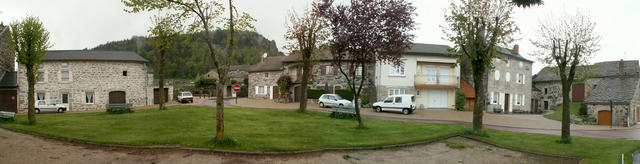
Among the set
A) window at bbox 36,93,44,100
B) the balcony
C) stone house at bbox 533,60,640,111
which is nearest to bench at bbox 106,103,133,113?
window at bbox 36,93,44,100

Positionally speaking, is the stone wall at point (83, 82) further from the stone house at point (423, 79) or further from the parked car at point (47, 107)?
the stone house at point (423, 79)

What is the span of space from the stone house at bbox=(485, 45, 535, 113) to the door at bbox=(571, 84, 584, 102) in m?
5.63

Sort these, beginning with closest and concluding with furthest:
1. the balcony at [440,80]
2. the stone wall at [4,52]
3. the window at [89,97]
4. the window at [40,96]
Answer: the stone wall at [4,52] → the window at [40,96] → the balcony at [440,80] → the window at [89,97]

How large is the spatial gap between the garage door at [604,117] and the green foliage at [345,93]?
1945 centimetres

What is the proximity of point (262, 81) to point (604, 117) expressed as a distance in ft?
107

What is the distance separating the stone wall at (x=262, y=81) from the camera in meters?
36.8

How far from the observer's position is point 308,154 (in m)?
9.28

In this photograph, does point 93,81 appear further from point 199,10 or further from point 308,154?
point 308,154

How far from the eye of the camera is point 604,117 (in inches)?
931

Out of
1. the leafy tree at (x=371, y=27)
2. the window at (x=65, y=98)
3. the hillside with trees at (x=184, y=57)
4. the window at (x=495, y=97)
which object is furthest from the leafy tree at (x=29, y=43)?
the hillside with trees at (x=184, y=57)

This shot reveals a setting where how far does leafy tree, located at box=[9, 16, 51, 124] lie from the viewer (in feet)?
45.5

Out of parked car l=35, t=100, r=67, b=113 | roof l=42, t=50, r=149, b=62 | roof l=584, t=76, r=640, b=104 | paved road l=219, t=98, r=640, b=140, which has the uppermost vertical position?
roof l=42, t=50, r=149, b=62

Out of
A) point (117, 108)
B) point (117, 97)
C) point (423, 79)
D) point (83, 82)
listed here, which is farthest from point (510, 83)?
point (83, 82)

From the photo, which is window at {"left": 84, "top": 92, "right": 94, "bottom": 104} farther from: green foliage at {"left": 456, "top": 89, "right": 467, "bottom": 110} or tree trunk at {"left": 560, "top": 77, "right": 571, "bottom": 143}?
tree trunk at {"left": 560, "top": 77, "right": 571, "bottom": 143}
